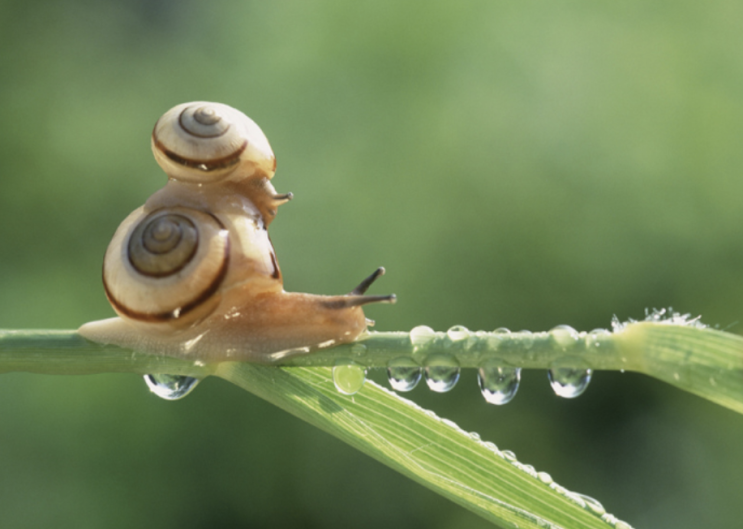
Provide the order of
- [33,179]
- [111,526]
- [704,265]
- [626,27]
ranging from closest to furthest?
1. [111,526]
2. [704,265]
3. [626,27]
4. [33,179]

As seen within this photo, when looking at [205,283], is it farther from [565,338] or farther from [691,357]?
[691,357]

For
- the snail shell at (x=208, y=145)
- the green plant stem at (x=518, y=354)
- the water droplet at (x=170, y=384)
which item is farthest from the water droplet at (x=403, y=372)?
the snail shell at (x=208, y=145)

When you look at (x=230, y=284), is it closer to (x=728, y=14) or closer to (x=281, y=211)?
(x=281, y=211)

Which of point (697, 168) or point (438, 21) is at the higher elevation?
point (438, 21)

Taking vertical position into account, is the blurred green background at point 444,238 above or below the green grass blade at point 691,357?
above

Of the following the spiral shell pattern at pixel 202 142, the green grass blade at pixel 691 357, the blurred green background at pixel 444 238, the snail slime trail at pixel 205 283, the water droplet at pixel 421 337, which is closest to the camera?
the green grass blade at pixel 691 357

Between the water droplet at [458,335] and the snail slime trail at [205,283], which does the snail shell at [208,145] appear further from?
the water droplet at [458,335]

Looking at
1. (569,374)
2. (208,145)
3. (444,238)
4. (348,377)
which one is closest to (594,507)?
(569,374)

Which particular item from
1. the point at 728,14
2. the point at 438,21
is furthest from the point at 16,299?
the point at 728,14
